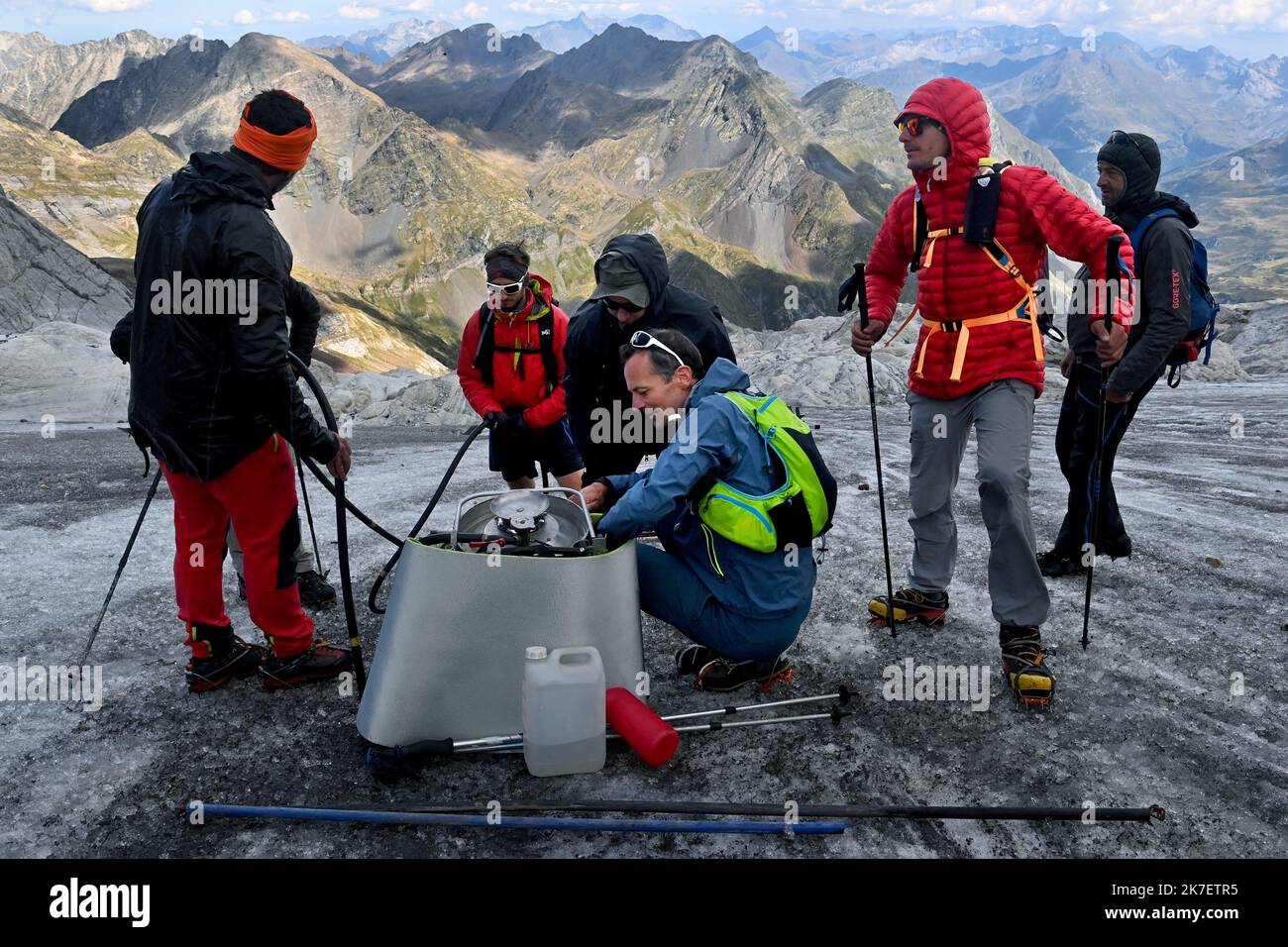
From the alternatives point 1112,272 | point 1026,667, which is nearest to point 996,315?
point 1112,272

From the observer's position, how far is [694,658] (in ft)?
16.2

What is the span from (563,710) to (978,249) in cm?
344

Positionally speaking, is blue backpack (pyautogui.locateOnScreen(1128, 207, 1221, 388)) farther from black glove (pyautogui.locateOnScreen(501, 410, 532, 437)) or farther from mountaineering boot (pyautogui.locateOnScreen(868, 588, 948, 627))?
black glove (pyautogui.locateOnScreen(501, 410, 532, 437))

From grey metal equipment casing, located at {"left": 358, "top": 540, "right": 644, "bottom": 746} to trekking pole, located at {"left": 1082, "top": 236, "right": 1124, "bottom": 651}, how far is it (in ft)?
9.56

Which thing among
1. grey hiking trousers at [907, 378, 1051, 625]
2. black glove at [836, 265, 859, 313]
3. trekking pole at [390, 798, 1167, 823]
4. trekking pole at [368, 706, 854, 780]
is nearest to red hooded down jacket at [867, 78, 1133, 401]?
grey hiking trousers at [907, 378, 1051, 625]

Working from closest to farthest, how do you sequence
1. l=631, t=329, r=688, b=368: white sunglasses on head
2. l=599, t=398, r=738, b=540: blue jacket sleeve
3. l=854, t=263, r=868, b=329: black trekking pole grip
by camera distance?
l=599, t=398, r=738, b=540: blue jacket sleeve → l=631, t=329, r=688, b=368: white sunglasses on head → l=854, t=263, r=868, b=329: black trekking pole grip

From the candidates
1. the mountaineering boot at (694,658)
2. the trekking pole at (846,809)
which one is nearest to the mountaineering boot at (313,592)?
the mountaineering boot at (694,658)

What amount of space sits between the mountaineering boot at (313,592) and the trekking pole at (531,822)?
2.65 m

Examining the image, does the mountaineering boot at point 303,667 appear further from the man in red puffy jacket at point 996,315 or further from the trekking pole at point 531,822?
the man in red puffy jacket at point 996,315

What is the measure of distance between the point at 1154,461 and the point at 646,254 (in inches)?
357

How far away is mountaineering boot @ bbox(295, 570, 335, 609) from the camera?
6055 mm

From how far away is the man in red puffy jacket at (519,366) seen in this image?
6.69 meters

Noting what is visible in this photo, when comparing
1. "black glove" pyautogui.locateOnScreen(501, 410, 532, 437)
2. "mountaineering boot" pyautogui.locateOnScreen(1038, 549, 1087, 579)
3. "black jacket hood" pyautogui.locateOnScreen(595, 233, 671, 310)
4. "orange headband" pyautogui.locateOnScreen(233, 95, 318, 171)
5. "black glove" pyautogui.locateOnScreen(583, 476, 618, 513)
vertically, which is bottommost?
"mountaineering boot" pyautogui.locateOnScreen(1038, 549, 1087, 579)
